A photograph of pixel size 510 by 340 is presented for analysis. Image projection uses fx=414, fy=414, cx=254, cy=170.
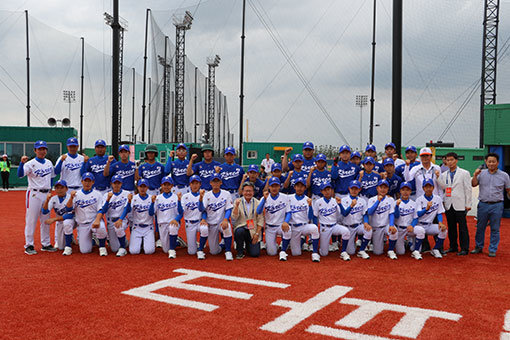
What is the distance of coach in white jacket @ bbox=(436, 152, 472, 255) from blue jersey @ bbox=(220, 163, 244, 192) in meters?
3.36

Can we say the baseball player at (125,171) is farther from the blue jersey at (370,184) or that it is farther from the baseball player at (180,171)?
the blue jersey at (370,184)

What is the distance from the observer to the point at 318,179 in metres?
6.93

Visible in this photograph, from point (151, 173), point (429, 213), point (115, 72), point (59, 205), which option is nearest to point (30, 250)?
point (59, 205)

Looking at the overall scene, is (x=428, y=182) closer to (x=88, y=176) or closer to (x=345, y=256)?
(x=345, y=256)

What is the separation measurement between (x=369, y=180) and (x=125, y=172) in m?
4.16

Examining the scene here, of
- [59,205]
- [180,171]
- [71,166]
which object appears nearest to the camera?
[59,205]

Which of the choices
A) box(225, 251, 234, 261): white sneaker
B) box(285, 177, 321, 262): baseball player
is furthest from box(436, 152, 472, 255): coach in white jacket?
box(225, 251, 234, 261): white sneaker

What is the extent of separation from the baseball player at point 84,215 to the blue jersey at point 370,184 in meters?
4.25

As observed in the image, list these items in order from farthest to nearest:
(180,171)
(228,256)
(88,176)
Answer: (180,171) → (88,176) → (228,256)

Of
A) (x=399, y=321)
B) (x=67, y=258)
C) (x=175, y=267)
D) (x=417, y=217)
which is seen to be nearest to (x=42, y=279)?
(x=67, y=258)

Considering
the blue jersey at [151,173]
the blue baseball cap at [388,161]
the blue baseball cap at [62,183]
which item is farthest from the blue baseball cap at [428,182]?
the blue baseball cap at [62,183]

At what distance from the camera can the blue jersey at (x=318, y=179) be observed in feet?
22.7

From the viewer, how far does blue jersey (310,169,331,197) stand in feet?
22.7

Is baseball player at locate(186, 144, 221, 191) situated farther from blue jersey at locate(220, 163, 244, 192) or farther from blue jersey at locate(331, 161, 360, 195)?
blue jersey at locate(331, 161, 360, 195)
